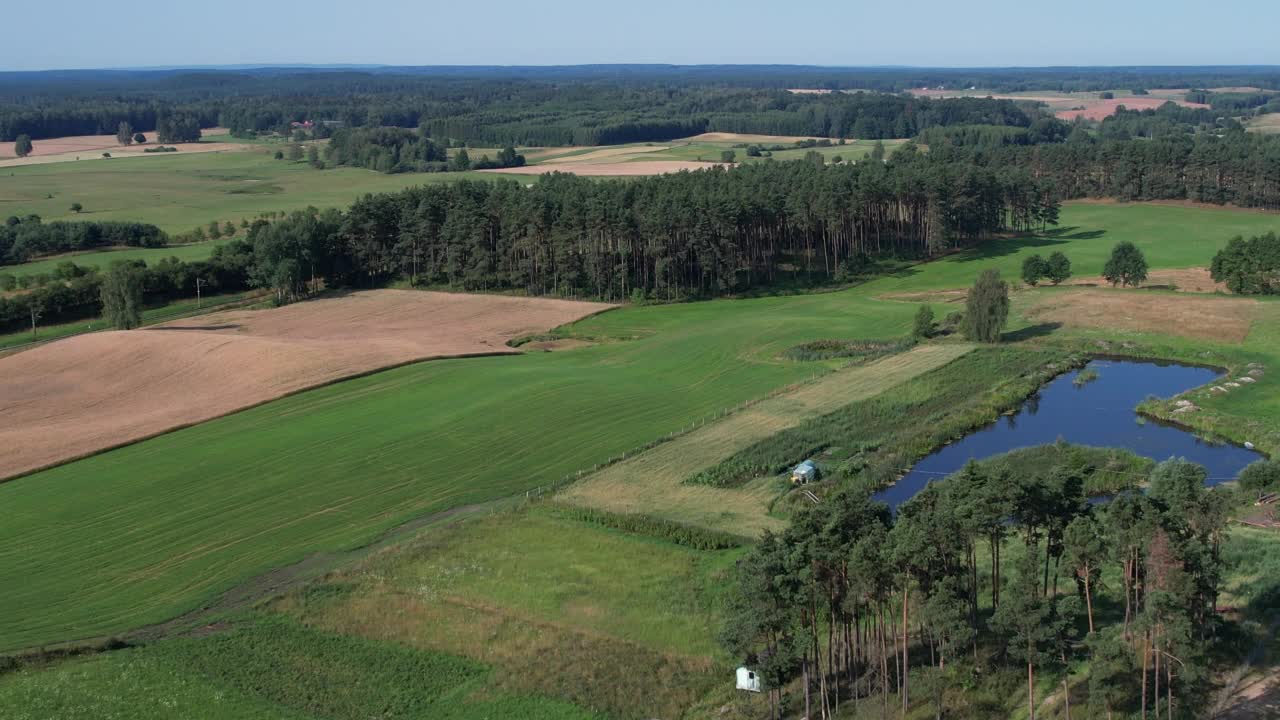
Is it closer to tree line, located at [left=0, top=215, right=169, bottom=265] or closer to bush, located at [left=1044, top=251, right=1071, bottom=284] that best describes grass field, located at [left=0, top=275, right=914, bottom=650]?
bush, located at [left=1044, top=251, right=1071, bottom=284]

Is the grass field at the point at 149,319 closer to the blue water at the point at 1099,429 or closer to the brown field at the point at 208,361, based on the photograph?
the brown field at the point at 208,361

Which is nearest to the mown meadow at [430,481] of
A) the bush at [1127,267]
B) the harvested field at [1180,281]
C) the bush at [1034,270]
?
the bush at [1034,270]

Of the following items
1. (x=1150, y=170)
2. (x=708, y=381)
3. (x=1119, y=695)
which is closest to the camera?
(x=1119, y=695)

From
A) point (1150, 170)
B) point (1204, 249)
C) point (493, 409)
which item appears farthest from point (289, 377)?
point (1150, 170)

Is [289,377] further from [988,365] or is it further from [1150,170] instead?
[1150,170]

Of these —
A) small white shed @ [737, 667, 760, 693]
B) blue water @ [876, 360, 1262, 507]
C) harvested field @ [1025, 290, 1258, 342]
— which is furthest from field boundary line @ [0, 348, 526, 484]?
harvested field @ [1025, 290, 1258, 342]

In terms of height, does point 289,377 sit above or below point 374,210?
Answer: below
